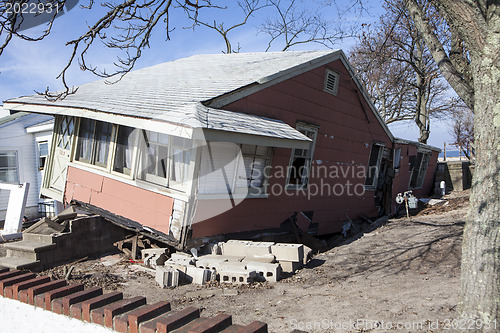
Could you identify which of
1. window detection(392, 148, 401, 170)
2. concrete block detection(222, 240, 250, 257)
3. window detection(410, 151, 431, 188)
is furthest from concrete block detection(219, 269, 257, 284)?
window detection(410, 151, 431, 188)

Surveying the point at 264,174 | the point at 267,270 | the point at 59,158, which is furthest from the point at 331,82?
the point at 59,158

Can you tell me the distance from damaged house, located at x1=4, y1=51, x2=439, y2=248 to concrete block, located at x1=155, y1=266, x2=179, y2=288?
896 millimetres

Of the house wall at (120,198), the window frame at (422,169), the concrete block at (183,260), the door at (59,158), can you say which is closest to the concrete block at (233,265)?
the concrete block at (183,260)

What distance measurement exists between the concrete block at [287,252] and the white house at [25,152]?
36.2ft

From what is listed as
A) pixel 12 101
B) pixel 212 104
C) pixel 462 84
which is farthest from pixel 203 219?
pixel 12 101

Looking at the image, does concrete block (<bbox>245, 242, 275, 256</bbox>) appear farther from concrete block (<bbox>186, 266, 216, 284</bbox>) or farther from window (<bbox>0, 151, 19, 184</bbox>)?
window (<bbox>0, 151, 19, 184</bbox>)

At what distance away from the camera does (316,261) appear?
816 cm

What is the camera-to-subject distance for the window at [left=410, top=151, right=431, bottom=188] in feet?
57.8

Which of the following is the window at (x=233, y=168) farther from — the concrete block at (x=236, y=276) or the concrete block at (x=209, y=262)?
the concrete block at (x=236, y=276)

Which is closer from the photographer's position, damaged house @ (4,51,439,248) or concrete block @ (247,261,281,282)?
concrete block @ (247,261,281,282)

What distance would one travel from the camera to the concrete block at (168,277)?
6.89m

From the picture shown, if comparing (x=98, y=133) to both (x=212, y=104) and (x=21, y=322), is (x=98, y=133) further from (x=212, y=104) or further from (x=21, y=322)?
(x=21, y=322)

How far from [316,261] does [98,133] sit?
622 cm

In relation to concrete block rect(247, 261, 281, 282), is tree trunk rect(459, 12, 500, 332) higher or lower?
higher
